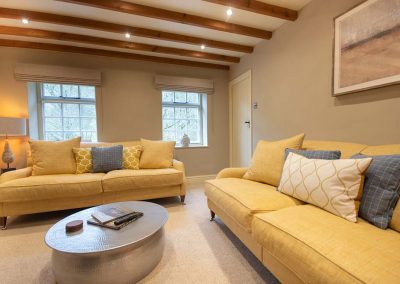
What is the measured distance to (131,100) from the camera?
3477 millimetres

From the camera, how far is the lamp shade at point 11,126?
8.26 feet

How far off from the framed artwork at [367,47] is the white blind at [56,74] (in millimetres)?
3210

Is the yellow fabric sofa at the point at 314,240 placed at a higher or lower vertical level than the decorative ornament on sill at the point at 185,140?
lower

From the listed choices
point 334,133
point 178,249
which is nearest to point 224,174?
point 178,249

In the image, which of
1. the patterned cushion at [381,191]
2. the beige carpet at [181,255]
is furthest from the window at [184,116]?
the patterned cushion at [381,191]

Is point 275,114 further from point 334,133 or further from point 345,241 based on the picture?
point 345,241

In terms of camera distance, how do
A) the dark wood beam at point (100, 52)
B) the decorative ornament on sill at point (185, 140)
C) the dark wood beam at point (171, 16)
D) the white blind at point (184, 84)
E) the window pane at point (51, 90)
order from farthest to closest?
the decorative ornament on sill at point (185, 140) < the white blind at point (184, 84) < the window pane at point (51, 90) < the dark wood beam at point (100, 52) < the dark wood beam at point (171, 16)

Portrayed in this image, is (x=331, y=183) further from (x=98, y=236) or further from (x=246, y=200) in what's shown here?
(x=98, y=236)

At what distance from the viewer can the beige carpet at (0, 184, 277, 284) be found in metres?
1.35

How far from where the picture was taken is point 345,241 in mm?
909

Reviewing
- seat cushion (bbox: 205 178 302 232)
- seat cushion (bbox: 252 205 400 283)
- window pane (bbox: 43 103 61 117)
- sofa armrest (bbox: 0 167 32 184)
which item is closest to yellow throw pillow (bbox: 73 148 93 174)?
sofa armrest (bbox: 0 167 32 184)

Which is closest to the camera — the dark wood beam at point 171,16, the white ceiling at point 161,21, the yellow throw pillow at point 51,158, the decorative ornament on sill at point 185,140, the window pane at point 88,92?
the dark wood beam at point 171,16

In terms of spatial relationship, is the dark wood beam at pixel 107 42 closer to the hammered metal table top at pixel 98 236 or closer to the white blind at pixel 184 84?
the white blind at pixel 184 84

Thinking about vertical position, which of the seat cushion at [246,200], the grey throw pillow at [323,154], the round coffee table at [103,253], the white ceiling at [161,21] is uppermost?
the white ceiling at [161,21]
